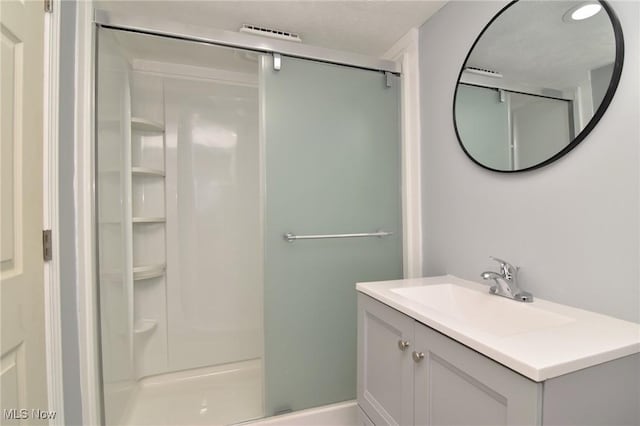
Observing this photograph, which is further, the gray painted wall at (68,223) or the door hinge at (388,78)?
the door hinge at (388,78)

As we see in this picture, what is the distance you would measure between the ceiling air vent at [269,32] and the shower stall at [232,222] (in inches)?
4.9

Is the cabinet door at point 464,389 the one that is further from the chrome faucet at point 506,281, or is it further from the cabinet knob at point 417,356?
the chrome faucet at point 506,281

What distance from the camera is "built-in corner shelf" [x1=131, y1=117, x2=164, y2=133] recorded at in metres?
1.94

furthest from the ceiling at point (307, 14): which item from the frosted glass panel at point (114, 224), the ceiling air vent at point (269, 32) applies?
the frosted glass panel at point (114, 224)

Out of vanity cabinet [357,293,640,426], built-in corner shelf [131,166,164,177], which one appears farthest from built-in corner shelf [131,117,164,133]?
vanity cabinet [357,293,640,426]

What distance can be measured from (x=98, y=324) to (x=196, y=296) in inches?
34.1

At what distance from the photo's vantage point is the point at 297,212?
1.64 metres

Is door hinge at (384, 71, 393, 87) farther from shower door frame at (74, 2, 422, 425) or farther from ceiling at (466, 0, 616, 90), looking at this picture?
ceiling at (466, 0, 616, 90)

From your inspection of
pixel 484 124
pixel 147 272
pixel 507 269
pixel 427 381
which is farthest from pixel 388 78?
pixel 147 272

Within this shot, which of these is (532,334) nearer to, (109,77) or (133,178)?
(109,77)

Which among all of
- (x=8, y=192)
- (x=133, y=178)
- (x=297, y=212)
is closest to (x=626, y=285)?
(x=297, y=212)

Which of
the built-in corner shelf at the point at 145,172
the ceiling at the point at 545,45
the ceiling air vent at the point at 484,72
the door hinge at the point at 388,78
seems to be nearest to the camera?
the ceiling at the point at 545,45

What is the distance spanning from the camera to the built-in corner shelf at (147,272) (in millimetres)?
1976

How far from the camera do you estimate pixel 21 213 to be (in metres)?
0.91
